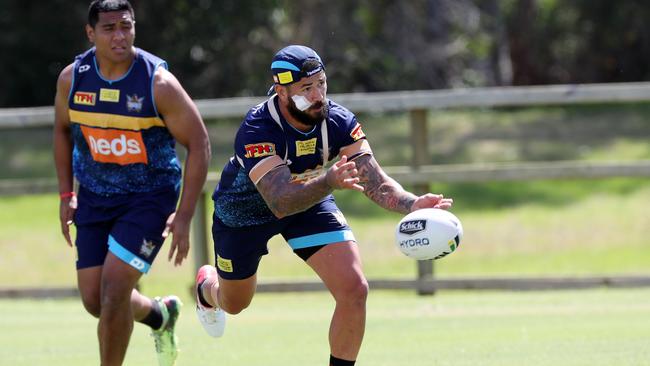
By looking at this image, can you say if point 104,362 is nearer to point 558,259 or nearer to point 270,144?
point 270,144

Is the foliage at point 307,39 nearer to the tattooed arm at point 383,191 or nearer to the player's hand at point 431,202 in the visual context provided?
the tattooed arm at point 383,191

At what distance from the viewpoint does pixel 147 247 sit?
6715mm

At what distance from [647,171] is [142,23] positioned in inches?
493

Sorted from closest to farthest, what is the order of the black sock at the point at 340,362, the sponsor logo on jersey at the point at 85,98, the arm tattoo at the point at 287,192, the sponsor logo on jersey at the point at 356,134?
the arm tattoo at the point at 287,192 → the black sock at the point at 340,362 → the sponsor logo on jersey at the point at 356,134 → the sponsor logo on jersey at the point at 85,98

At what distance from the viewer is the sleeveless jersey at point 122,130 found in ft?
22.3

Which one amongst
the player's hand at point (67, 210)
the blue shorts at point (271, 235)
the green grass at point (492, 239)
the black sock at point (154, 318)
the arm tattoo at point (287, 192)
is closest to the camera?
the arm tattoo at point (287, 192)

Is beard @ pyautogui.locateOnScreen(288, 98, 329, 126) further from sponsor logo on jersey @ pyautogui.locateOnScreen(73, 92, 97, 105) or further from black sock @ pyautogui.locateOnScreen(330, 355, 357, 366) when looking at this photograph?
sponsor logo on jersey @ pyautogui.locateOnScreen(73, 92, 97, 105)

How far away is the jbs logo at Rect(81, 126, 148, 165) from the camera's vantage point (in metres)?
6.82

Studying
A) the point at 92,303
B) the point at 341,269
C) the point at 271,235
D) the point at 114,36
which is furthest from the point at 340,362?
the point at 114,36

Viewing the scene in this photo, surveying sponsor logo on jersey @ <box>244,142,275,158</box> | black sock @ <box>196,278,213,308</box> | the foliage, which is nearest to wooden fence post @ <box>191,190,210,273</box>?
black sock @ <box>196,278,213,308</box>

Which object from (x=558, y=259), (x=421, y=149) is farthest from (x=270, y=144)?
(x=558, y=259)

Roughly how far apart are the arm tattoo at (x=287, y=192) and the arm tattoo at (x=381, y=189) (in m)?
0.47

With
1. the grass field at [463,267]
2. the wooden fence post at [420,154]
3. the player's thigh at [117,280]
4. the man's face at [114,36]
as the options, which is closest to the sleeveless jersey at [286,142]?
the player's thigh at [117,280]

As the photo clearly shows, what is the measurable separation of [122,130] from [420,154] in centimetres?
461
